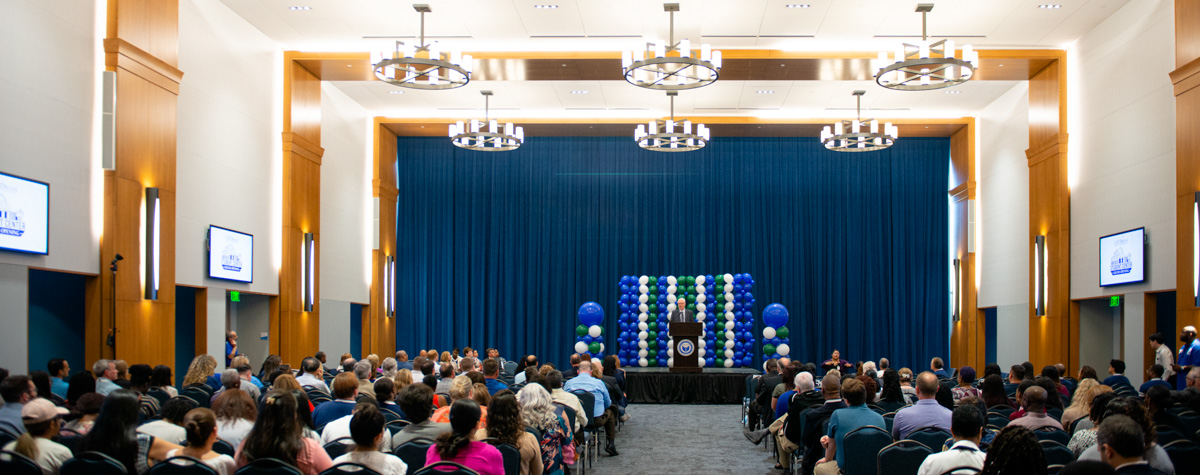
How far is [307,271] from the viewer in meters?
15.7

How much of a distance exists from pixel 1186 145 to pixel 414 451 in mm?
10478

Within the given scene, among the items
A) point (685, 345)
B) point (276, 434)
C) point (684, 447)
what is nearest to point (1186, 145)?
point (684, 447)

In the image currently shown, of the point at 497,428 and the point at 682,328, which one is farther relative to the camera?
the point at 682,328

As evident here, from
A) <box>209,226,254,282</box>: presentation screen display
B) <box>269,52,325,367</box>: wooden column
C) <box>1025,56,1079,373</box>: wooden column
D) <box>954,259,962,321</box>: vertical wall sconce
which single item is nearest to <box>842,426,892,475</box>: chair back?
<box>209,226,254,282</box>: presentation screen display

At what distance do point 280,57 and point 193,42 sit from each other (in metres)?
2.90

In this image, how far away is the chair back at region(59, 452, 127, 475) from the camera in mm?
4152

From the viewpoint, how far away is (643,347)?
19250 mm

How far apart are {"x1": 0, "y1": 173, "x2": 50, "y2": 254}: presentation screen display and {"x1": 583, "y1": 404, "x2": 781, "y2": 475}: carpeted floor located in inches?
234

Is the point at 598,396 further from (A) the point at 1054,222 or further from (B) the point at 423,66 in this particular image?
(A) the point at 1054,222

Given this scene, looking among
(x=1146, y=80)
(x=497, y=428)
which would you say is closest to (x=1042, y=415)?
(x=497, y=428)

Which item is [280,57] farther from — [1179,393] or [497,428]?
[1179,393]

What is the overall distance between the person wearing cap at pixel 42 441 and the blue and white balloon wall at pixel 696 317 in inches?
590

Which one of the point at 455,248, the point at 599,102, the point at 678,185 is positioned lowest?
the point at 455,248

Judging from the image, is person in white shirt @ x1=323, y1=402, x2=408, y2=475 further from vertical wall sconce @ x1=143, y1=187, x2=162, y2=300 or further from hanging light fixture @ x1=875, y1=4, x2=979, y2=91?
hanging light fixture @ x1=875, y1=4, x2=979, y2=91
